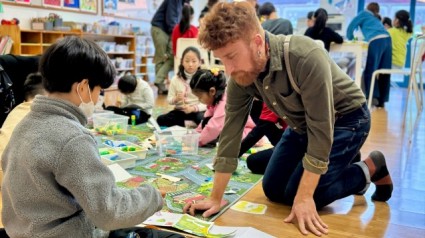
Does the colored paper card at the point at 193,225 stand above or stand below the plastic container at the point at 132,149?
below

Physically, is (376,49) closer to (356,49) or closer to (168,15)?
(356,49)

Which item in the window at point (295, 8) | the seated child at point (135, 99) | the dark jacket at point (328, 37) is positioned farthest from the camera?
the window at point (295, 8)

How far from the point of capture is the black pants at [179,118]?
10.4 feet

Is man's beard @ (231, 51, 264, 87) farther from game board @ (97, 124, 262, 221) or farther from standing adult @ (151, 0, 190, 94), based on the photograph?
standing adult @ (151, 0, 190, 94)

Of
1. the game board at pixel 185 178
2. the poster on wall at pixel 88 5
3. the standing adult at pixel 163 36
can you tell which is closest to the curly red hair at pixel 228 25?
the game board at pixel 185 178

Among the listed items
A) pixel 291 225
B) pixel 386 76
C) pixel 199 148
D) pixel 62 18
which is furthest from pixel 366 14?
pixel 291 225

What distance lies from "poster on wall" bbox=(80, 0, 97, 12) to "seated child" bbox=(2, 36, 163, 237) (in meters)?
5.15

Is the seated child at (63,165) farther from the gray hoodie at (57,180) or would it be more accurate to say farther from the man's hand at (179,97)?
the man's hand at (179,97)

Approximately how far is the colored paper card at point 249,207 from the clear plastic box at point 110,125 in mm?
1418

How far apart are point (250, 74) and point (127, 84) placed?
2.16 m

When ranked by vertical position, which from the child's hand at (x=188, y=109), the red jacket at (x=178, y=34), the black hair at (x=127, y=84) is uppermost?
the red jacket at (x=178, y=34)

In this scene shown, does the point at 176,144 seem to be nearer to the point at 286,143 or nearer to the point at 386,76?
the point at 286,143

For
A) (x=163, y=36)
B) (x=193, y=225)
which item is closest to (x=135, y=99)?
(x=193, y=225)

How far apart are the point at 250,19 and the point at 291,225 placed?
727mm
